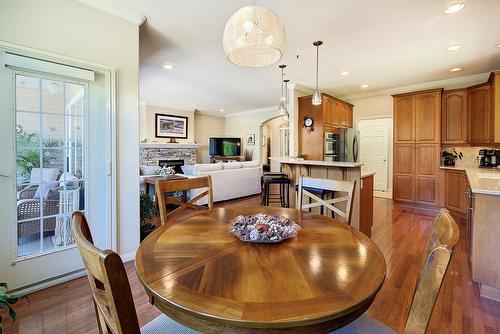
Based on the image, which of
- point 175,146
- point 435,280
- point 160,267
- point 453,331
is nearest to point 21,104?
point 160,267

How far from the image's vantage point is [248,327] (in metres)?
0.64

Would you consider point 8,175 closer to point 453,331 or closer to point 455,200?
point 453,331

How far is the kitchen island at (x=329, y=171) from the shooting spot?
3.00 meters

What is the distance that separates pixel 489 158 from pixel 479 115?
761 millimetres

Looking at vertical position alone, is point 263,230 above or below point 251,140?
below

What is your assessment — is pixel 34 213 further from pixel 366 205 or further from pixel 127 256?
pixel 366 205

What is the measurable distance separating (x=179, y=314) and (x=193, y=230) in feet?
1.96

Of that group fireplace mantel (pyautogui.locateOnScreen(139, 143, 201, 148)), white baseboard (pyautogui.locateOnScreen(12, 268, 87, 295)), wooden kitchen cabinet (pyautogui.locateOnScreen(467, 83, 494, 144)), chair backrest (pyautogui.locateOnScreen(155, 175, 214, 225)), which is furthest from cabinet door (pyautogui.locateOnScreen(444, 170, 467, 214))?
fireplace mantel (pyautogui.locateOnScreen(139, 143, 201, 148))

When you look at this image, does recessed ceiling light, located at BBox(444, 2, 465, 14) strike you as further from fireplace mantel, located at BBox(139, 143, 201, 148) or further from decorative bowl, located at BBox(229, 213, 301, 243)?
fireplace mantel, located at BBox(139, 143, 201, 148)

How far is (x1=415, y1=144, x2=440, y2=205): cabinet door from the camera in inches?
180

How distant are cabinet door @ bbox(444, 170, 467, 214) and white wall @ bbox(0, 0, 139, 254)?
5.04 meters

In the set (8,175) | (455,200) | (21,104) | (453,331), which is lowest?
(453,331)

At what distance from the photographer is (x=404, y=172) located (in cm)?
497

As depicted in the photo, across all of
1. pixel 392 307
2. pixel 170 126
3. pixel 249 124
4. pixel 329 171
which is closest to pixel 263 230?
pixel 392 307
